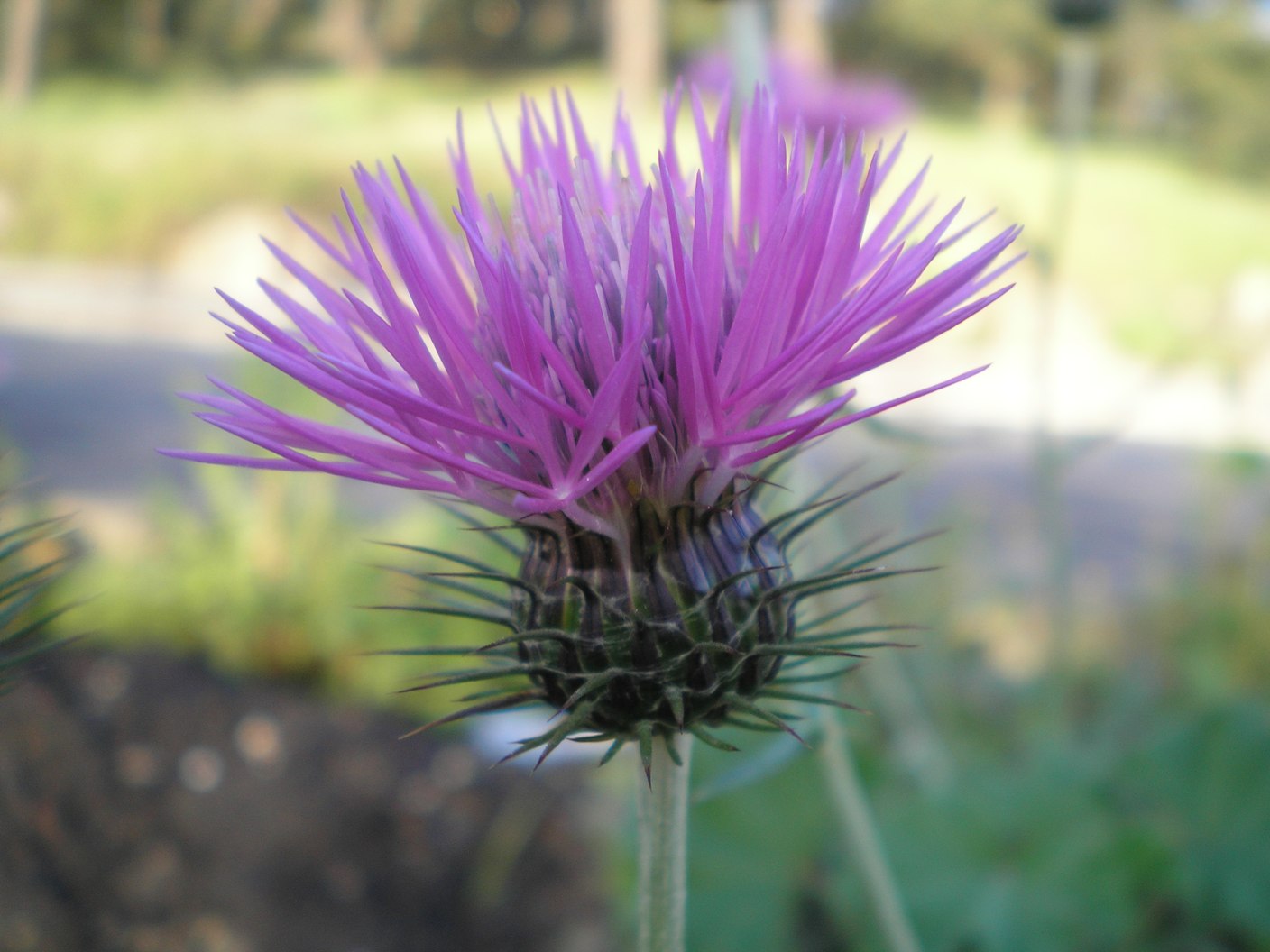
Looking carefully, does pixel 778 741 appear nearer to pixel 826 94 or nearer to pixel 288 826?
pixel 288 826

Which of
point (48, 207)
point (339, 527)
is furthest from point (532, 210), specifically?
point (48, 207)

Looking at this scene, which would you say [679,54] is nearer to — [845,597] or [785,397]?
[845,597]

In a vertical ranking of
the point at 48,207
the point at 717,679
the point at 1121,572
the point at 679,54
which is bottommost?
the point at 1121,572

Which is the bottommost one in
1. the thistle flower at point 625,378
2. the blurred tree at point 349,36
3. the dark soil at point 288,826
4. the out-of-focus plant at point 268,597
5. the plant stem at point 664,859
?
the dark soil at point 288,826

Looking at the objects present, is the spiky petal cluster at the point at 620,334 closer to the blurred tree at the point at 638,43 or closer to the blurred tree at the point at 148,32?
the blurred tree at the point at 638,43

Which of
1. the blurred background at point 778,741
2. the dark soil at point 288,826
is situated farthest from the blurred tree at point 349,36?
the dark soil at point 288,826

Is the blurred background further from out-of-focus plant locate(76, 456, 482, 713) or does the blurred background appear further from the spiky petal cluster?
the spiky petal cluster

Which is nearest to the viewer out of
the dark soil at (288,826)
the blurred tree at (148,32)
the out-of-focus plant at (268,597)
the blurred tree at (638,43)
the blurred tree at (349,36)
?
the dark soil at (288,826)
